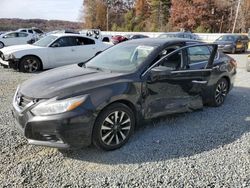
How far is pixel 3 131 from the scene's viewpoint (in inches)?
179

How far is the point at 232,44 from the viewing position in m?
20.3

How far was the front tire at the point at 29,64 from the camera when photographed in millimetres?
10207

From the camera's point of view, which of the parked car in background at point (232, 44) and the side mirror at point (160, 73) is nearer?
the side mirror at point (160, 73)

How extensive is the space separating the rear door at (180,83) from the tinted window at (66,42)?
6593mm

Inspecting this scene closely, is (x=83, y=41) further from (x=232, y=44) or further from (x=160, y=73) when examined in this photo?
(x=232, y=44)

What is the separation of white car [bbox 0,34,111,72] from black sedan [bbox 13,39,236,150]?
19.1 ft

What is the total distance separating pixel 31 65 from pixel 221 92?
7.03 m

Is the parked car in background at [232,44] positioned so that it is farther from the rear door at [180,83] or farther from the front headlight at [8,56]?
the rear door at [180,83]

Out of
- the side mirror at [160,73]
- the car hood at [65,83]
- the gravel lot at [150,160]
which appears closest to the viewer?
the gravel lot at [150,160]

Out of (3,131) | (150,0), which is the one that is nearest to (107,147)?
(3,131)

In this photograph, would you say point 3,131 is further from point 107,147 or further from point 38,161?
point 107,147

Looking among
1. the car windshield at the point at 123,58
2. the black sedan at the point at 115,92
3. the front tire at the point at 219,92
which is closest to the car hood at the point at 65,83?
the black sedan at the point at 115,92

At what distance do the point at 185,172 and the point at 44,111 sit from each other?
1871mm

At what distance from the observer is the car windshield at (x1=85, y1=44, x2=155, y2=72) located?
4449 millimetres
